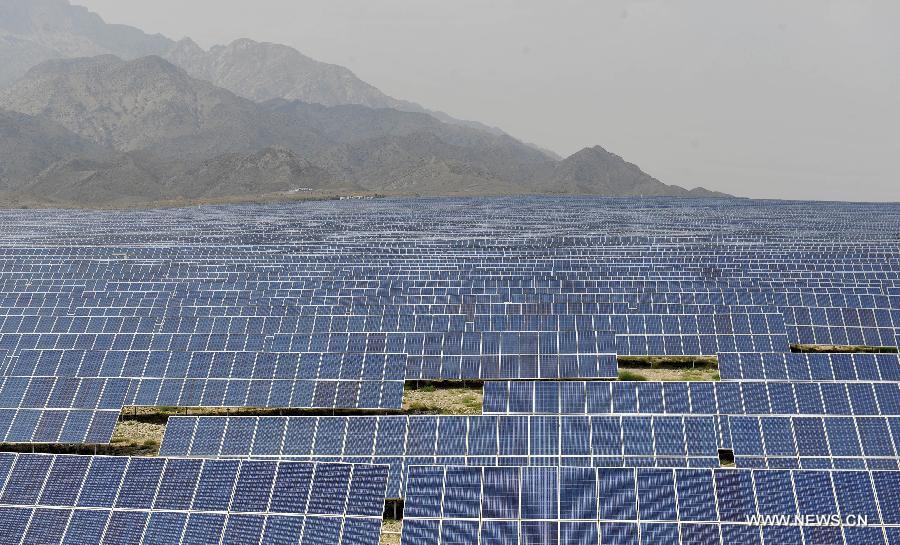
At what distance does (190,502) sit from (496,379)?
1271cm

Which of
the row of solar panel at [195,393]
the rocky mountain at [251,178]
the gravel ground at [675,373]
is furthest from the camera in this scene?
the rocky mountain at [251,178]

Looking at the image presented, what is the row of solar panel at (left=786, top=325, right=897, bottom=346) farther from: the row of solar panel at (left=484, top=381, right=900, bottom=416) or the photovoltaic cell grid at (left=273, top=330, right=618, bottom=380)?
the row of solar panel at (left=484, top=381, right=900, bottom=416)

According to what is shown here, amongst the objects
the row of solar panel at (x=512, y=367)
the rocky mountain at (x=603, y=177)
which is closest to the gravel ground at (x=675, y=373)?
the row of solar panel at (x=512, y=367)

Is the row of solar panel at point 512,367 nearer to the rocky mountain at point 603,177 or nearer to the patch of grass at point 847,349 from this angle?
the patch of grass at point 847,349

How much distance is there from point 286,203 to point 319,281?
244 feet

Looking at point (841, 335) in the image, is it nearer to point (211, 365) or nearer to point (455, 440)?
point (455, 440)

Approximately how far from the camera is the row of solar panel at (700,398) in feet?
67.8

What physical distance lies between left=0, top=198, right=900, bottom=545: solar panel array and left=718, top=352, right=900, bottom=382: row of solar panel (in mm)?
67

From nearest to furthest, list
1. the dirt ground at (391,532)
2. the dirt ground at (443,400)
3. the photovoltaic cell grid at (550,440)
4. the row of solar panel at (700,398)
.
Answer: the dirt ground at (391,532) → the photovoltaic cell grid at (550,440) → the row of solar panel at (700,398) → the dirt ground at (443,400)

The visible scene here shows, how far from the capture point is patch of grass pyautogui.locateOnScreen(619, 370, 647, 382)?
97.1ft

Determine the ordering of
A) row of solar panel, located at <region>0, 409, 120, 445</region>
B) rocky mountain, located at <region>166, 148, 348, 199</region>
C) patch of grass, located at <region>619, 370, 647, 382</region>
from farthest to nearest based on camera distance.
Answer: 1. rocky mountain, located at <region>166, 148, 348, 199</region>
2. patch of grass, located at <region>619, 370, 647, 382</region>
3. row of solar panel, located at <region>0, 409, 120, 445</region>

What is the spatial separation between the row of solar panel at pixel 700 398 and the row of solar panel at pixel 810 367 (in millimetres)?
1534

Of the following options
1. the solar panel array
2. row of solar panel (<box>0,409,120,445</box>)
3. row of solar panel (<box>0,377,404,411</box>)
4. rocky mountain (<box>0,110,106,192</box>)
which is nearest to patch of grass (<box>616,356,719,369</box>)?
the solar panel array

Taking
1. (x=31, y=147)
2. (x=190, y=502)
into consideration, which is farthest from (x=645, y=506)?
(x=31, y=147)
